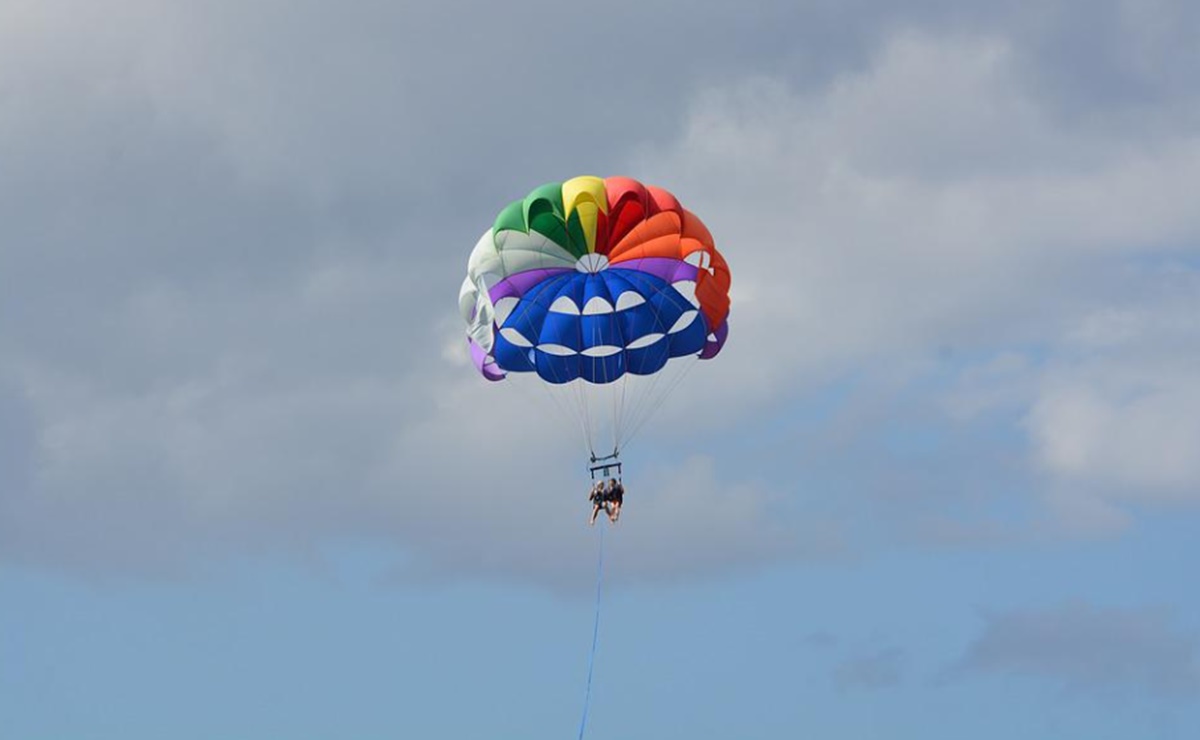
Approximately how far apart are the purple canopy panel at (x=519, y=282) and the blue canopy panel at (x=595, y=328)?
19 cm

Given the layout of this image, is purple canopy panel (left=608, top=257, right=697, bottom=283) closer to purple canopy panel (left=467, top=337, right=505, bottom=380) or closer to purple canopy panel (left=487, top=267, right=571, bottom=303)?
purple canopy panel (left=487, top=267, right=571, bottom=303)

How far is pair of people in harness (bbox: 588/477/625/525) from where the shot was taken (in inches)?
2527

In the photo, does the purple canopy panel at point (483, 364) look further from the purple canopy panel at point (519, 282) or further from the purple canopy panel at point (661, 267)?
the purple canopy panel at point (661, 267)

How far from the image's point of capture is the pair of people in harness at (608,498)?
64181mm

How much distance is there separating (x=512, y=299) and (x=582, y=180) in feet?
13.7

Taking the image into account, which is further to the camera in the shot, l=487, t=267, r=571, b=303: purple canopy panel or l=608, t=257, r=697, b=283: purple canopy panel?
l=487, t=267, r=571, b=303: purple canopy panel

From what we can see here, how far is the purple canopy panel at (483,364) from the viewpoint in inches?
2662

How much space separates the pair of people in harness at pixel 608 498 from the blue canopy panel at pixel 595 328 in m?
3.99

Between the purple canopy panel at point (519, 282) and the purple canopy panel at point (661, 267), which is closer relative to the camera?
the purple canopy panel at point (661, 267)

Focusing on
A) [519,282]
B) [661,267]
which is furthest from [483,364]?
[661,267]

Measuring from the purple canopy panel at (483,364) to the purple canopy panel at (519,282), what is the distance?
2262 mm

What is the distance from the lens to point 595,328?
66.3 metres

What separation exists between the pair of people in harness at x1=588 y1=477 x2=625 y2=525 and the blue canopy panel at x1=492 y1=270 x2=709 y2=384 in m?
3.99

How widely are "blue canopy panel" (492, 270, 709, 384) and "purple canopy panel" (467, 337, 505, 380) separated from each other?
0.82m
